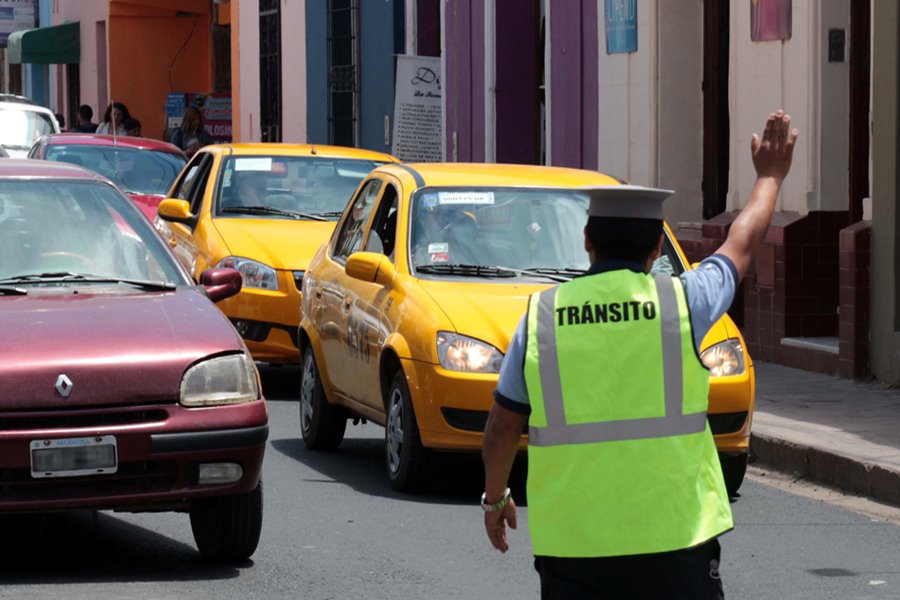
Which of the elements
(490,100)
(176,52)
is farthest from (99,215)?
(176,52)

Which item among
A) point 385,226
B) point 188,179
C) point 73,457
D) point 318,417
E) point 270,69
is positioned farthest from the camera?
point 270,69

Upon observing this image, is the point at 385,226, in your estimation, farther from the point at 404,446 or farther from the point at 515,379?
the point at 515,379

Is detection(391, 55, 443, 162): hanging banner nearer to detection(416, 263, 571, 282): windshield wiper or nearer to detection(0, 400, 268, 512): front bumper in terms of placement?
detection(416, 263, 571, 282): windshield wiper

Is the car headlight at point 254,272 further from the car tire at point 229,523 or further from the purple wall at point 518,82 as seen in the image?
the purple wall at point 518,82

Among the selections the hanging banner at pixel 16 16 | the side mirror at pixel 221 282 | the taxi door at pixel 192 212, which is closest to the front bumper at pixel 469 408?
the side mirror at pixel 221 282

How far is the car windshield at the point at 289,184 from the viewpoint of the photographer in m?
13.9

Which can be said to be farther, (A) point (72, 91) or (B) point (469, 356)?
(A) point (72, 91)

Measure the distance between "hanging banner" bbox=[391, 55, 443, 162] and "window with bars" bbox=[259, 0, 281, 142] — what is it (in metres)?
7.47

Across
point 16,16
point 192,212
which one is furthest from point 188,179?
point 16,16

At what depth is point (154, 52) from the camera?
40062mm

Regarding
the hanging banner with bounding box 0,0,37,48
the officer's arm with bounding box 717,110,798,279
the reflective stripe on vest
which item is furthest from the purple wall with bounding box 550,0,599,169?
the hanging banner with bounding box 0,0,37,48

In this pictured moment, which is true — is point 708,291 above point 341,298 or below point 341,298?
above

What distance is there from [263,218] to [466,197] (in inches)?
163

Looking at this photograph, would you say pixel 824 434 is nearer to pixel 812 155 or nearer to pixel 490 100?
pixel 812 155
